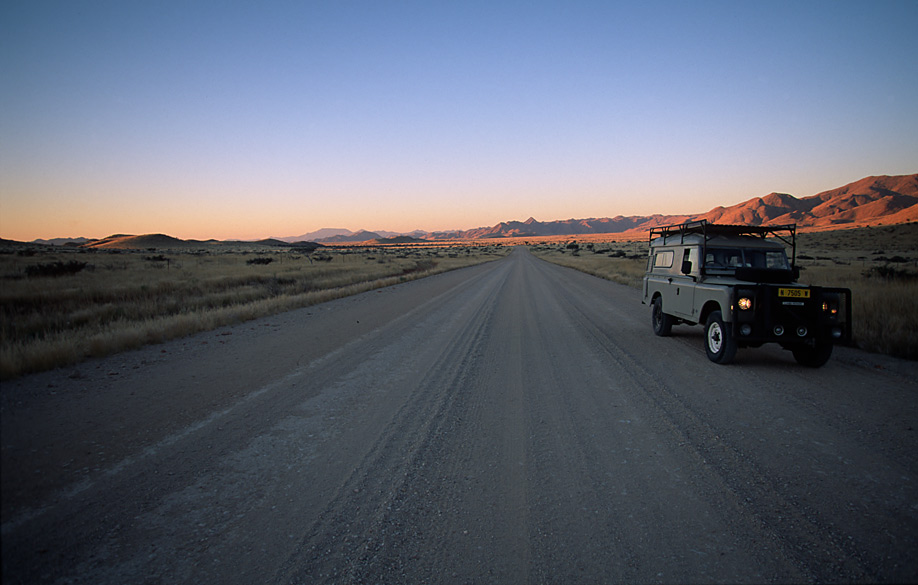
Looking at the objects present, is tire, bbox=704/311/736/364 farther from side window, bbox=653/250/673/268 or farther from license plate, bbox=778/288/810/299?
side window, bbox=653/250/673/268

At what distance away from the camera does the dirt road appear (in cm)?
273

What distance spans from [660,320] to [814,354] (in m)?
3.14

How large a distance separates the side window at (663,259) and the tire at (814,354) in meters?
3.22

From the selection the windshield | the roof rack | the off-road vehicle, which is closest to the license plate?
the off-road vehicle

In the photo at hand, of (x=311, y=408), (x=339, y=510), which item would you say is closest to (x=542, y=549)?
(x=339, y=510)

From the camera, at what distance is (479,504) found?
11.0 ft

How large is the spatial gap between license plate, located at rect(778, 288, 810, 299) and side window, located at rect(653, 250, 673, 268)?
122 inches

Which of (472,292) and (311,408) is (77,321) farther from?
(472,292)

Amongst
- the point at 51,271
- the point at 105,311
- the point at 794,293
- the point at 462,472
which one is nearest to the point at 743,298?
the point at 794,293

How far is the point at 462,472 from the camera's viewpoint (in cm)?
385

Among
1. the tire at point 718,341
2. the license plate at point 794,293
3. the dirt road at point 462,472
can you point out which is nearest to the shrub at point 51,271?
the dirt road at point 462,472

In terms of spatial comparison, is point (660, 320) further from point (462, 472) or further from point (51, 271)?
point (51, 271)

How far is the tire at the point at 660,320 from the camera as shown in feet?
32.3

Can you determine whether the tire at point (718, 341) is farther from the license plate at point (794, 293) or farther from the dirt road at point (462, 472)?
the license plate at point (794, 293)
